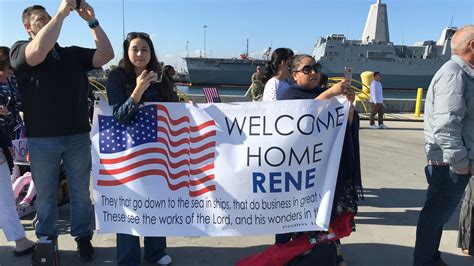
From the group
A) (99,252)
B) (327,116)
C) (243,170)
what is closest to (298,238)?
(243,170)

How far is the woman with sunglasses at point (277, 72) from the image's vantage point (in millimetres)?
4086

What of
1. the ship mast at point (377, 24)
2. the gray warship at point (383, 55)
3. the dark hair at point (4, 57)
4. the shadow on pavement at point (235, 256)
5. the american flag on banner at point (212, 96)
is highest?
the ship mast at point (377, 24)

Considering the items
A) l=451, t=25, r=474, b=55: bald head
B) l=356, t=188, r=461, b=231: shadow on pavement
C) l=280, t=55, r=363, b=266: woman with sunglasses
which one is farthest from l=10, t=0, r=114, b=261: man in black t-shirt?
l=356, t=188, r=461, b=231: shadow on pavement

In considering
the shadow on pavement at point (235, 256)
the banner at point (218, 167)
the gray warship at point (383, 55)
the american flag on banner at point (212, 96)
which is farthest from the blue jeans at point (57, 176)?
the gray warship at point (383, 55)

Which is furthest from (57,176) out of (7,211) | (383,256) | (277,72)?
(383,256)

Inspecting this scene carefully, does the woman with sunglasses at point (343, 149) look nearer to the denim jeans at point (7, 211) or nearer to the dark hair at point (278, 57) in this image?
the dark hair at point (278, 57)

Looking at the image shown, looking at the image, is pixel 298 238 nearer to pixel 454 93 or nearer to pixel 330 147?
pixel 330 147

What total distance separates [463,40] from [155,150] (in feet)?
7.95

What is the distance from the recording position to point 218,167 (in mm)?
2926

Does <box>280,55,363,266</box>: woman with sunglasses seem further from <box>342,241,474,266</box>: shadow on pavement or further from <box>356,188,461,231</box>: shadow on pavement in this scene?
<box>356,188,461,231</box>: shadow on pavement

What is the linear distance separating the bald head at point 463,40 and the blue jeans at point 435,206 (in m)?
0.86

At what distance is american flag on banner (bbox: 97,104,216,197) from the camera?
2.94m

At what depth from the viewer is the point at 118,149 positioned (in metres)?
2.94

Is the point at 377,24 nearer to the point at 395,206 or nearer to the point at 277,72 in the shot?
the point at 395,206
